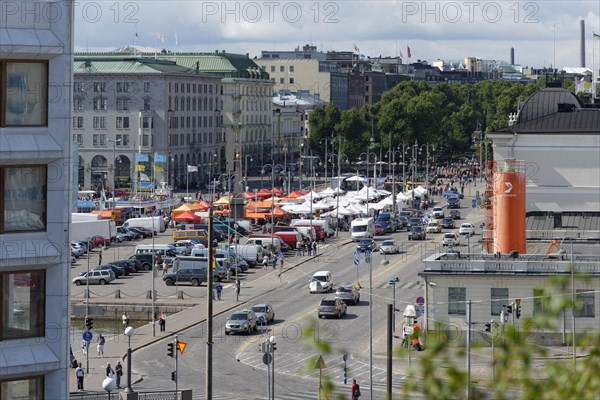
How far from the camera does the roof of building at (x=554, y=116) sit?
248 ft

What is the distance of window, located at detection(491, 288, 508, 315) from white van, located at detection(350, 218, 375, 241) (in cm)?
4344

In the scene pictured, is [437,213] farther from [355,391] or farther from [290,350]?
[355,391]

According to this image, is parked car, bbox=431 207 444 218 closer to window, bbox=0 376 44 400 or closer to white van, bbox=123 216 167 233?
white van, bbox=123 216 167 233

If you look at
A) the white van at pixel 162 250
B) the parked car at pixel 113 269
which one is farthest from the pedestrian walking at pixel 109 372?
the white van at pixel 162 250

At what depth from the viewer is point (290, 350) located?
5475 centimetres

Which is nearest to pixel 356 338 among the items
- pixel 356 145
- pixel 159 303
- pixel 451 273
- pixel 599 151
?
pixel 451 273

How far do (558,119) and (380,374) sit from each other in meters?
30.8

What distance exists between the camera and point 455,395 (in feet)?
34.9

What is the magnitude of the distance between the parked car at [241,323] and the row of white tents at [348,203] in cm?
4271

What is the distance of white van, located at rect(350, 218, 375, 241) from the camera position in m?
98.3

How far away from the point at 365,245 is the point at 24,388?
72599 millimetres

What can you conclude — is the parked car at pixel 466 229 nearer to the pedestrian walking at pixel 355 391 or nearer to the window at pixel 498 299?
the window at pixel 498 299

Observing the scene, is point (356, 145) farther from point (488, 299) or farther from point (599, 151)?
point (488, 299)

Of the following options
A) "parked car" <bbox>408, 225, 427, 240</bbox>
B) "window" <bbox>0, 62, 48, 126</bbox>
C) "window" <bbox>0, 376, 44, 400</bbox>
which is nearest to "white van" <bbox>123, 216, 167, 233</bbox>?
"parked car" <bbox>408, 225, 427, 240</bbox>
